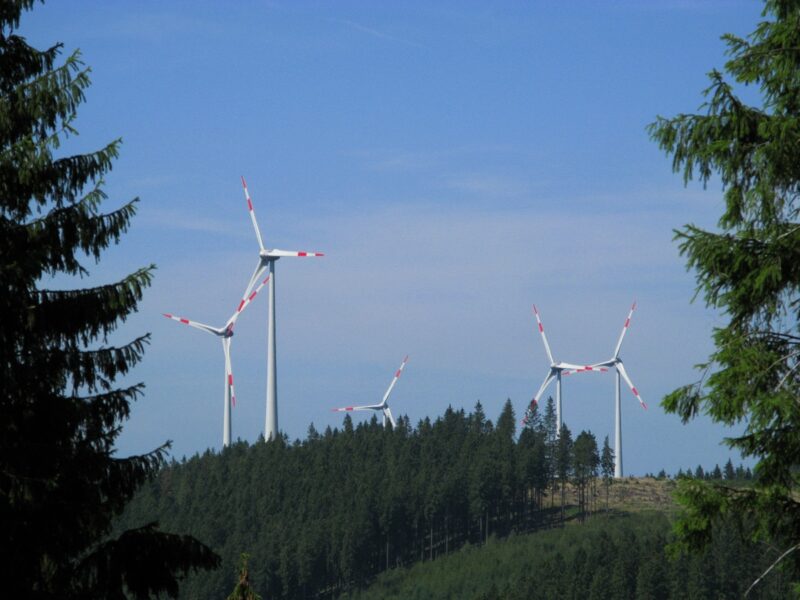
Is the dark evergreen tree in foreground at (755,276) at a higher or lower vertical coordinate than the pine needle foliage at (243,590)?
higher

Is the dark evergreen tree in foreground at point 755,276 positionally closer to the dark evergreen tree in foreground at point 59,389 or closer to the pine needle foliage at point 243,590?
the dark evergreen tree in foreground at point 59,389

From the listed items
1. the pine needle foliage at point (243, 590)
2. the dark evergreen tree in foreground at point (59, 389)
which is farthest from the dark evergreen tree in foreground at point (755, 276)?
the pine needle foliage at point (243, 590)

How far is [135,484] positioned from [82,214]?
12.8 ft

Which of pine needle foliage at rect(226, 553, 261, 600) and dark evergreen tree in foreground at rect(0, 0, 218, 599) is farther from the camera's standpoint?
pine needle foliage at rect(226, 553, 261, 600)

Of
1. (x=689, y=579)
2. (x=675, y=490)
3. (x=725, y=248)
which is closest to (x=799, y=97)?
(x=725, y=248)

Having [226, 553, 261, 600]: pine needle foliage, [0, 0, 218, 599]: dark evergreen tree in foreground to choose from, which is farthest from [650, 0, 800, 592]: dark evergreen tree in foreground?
[226, 553, 261, 600]: pine needle foliage

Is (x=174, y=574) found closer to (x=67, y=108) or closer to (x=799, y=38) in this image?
(x=67, y=108)

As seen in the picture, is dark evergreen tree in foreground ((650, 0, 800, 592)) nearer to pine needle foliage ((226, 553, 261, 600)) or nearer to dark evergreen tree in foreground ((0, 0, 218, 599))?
dark evergreen tree in foreground ((0, 0, 218, 599))

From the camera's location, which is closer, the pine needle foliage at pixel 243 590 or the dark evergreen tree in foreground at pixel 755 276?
the dark evergreen tree in foreground at pixel 755 276

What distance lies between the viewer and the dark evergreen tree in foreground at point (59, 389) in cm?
1759

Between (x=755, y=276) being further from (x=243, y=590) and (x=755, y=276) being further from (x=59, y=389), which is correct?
(x=243, y=590)

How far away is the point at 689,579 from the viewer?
19262cm

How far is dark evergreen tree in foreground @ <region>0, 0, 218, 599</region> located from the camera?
17.6 metres

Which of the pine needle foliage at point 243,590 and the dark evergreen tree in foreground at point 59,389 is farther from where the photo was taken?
the pine needle foliage at point 243,590
